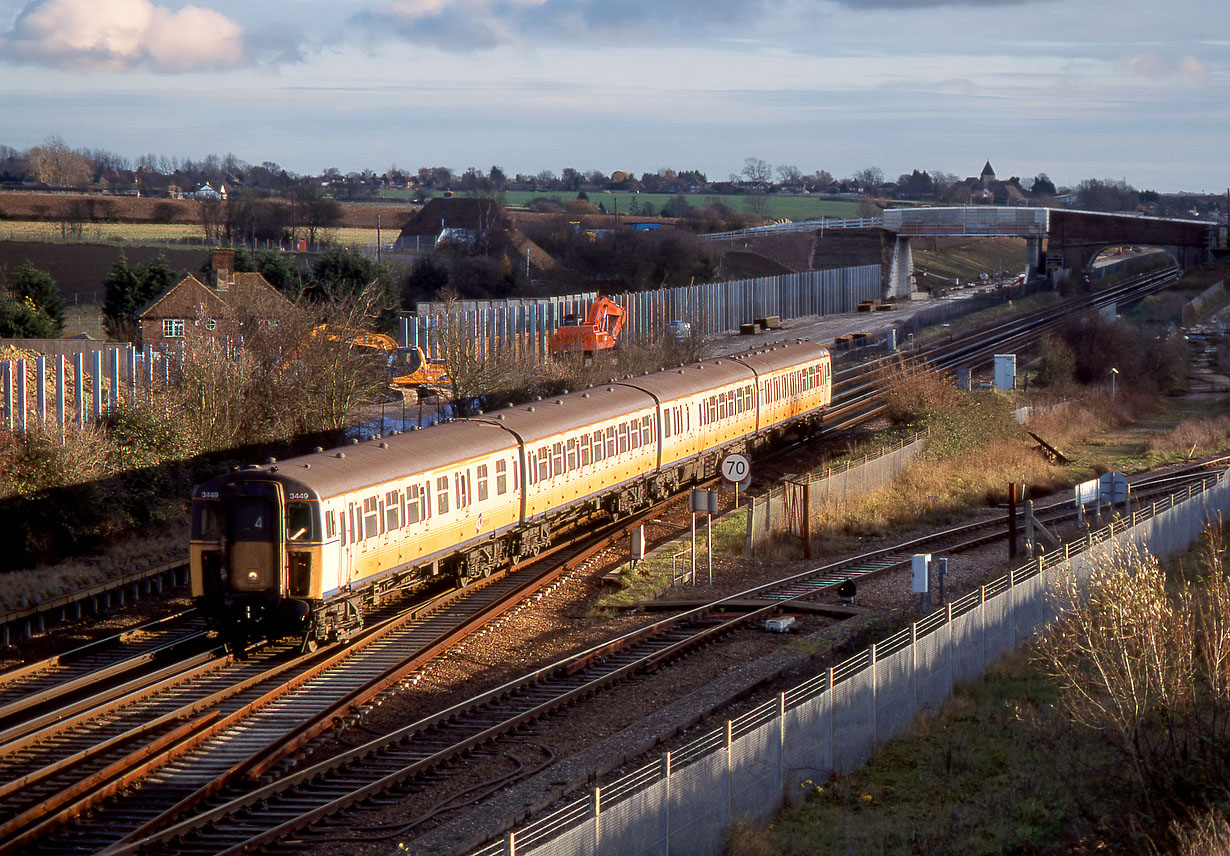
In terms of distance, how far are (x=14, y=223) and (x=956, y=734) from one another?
336 ft

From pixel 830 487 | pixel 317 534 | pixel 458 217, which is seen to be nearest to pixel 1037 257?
pixel 458 217

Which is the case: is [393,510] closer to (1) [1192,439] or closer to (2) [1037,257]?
(1) [1192,439]

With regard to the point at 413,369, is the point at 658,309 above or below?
above

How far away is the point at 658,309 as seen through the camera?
66.4m

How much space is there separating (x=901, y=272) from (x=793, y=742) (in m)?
96.6

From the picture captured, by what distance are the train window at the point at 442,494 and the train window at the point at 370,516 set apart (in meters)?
1.76

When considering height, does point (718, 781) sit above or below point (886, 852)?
above

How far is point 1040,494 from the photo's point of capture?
3828 centimetres

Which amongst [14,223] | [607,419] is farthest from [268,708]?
[14,223]

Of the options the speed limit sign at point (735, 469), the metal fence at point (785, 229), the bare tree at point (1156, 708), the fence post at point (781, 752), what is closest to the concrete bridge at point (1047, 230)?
the metal fence at point (785, 229)

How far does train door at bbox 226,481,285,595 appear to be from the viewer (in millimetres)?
18547

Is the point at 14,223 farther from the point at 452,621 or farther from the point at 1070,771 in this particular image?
the point at 1070,771

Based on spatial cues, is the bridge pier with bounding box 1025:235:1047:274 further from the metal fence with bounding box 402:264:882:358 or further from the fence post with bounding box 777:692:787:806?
the fence post with bounding box 777:692:787:806

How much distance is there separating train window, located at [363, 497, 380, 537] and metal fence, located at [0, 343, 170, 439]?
10.0m
